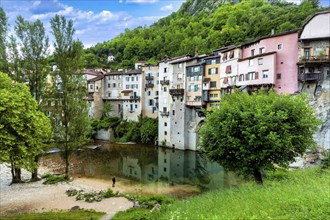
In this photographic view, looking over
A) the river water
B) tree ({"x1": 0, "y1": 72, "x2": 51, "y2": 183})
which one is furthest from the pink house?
tree ({"x1": 0, "y1": 72, "x2": 51, "y2": 183})

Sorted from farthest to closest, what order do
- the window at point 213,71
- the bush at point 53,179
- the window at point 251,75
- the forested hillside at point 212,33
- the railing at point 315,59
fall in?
the forested hillside at point 212,33 → the window at point 213,71 → the window at point 251,75 → the railing at point 315,59 → the bush at point 53,179

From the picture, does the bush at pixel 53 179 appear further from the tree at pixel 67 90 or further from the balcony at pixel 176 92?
the balcony at pixel 176 92

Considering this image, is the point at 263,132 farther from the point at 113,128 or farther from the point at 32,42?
the point at 113,128

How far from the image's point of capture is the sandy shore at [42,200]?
2012cm

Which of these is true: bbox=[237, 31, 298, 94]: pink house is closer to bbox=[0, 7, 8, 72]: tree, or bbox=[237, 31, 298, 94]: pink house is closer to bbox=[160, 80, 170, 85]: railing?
bbox=[160, 80, 170, 85]: railing

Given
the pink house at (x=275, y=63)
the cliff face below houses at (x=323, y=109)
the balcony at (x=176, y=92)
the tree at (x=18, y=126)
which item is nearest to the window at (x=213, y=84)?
the balcony at (x=176, y=92)

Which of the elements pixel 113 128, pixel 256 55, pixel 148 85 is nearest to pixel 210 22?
pixel 148 85

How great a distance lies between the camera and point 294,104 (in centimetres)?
1809

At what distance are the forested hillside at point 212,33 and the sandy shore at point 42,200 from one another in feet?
217

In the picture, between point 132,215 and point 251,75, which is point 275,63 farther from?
point 132,215

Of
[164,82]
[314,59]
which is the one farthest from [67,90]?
[314,59]

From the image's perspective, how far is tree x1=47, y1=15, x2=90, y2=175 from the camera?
91.9 feet

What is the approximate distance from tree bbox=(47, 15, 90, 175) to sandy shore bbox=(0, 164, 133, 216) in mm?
5020

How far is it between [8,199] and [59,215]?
26.3 feet
